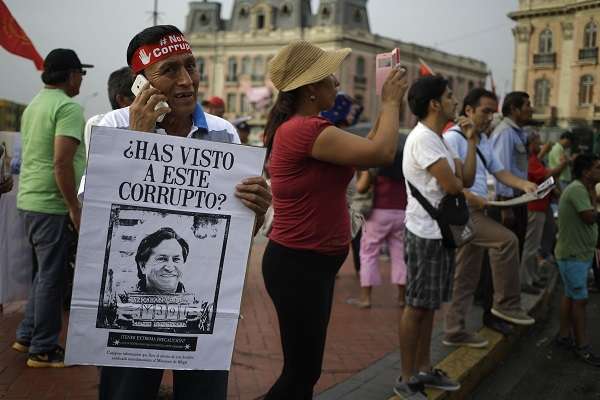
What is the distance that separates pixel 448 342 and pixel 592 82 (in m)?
2.54

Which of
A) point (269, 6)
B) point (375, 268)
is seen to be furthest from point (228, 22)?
point (375, 268)

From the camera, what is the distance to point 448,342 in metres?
5.01

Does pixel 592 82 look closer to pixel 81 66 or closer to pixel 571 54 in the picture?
pixel 571 54

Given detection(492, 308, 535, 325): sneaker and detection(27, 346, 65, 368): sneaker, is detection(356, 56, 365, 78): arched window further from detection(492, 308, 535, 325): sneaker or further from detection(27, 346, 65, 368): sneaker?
detection(27, 346, 65, 368): sneaker

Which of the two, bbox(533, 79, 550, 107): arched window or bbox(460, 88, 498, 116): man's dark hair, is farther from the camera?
bbox(533, 79, 550, 107): arched window

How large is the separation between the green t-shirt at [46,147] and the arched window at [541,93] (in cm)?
398

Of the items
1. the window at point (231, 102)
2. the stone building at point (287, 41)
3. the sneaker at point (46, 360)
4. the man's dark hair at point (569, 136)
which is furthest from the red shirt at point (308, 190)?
the window at point (231, 102)

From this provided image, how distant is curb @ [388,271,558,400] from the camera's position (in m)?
4.22

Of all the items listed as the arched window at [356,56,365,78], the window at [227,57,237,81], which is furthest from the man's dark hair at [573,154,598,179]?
the window at [227,57,237,81]

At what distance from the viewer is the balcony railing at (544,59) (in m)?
5.67

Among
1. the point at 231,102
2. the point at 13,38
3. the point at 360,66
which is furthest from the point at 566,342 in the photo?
the point at 231,102

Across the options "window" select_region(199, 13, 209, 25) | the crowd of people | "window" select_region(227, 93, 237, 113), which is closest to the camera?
the crowd of people

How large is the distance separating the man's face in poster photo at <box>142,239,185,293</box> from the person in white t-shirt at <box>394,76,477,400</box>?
211 cm

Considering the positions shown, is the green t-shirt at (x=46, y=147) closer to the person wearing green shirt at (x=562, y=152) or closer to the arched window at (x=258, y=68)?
the person wearing green shirt at (x=562, y=152)
